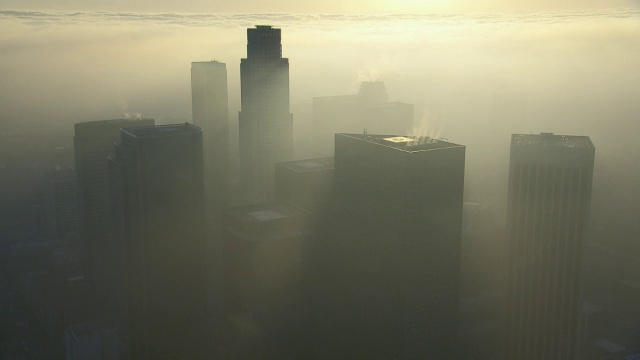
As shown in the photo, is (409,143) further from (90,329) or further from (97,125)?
(97,125)

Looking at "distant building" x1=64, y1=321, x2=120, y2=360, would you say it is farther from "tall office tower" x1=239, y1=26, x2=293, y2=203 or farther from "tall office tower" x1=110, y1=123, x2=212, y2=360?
"tall office tower" x1=239, y1=26, x2=293, y2=203

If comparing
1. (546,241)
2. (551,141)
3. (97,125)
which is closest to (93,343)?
(97,125)

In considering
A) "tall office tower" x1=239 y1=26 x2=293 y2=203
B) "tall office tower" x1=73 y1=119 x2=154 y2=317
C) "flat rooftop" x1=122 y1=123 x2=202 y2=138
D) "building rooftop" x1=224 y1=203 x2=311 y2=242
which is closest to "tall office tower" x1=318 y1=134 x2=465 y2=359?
"building rooftop" x1=224 y1=203 x2=311 y2=242

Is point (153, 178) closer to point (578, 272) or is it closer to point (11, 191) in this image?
point (578, 272)

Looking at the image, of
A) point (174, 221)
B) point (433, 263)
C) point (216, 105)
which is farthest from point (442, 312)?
point (216, 105)

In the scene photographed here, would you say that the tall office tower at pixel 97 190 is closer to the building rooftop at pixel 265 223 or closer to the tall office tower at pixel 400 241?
the building rooftop at pixel 265 223
